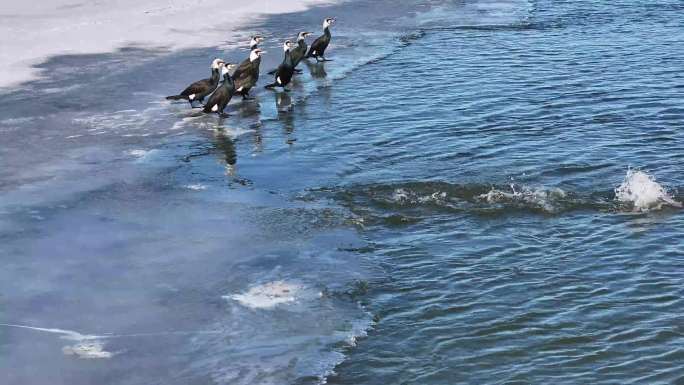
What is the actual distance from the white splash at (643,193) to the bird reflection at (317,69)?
8297mm

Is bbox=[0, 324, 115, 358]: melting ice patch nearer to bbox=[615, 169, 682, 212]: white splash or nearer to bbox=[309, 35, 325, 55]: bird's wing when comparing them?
bbox=[615, 169, 682, 212]: white splash

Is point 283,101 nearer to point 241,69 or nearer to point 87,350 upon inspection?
point 241,69

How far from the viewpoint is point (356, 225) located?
38.1ft

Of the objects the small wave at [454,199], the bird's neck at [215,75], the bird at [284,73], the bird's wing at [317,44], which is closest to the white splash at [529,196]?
Result: the small wave at [454,199]

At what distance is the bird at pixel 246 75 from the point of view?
17.7 metres

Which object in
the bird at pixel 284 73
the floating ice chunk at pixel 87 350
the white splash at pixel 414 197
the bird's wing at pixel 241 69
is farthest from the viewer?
the bird at pixel 284 73

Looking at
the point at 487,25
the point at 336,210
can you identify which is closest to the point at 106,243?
the point at 336,210

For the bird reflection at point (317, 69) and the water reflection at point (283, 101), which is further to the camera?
the bird reflection at point (317, 69)

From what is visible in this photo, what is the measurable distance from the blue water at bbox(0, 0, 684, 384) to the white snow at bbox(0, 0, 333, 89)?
3.13 feet

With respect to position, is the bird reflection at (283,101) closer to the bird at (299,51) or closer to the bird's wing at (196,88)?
the bird's wing at (196,88)

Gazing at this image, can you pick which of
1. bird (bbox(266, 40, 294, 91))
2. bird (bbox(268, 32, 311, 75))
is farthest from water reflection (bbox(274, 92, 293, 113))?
bird (bbox(268, 32, 311, 75))

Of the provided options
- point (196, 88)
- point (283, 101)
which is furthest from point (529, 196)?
point (283, 101)

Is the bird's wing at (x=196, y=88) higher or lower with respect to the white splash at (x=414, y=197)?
higher

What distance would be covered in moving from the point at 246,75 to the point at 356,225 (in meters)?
6.93
